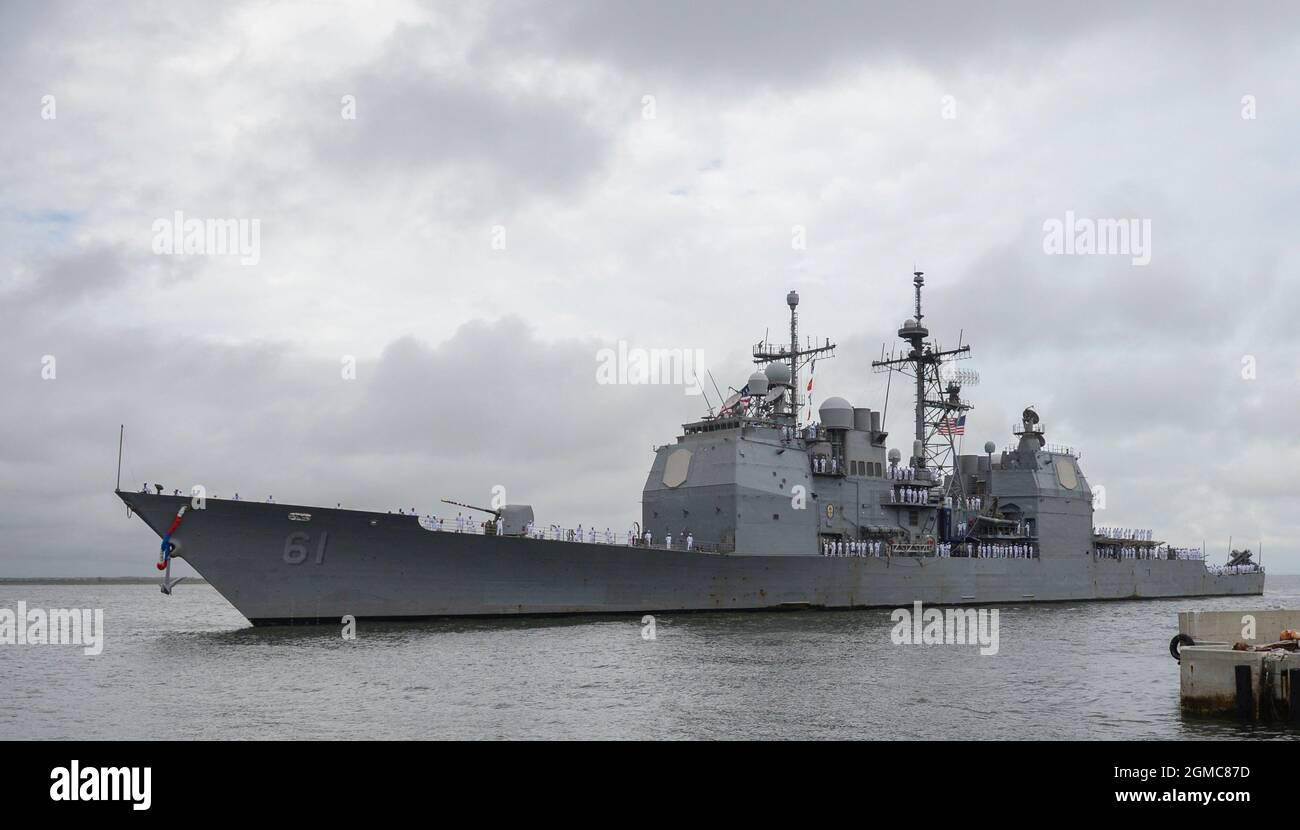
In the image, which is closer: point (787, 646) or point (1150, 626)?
point (787, 646)

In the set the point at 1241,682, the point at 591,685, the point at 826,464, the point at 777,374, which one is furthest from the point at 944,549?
the point at 1241,682

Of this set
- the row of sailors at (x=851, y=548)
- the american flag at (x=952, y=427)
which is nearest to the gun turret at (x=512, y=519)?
the row of sailors at (x=851, y=548)

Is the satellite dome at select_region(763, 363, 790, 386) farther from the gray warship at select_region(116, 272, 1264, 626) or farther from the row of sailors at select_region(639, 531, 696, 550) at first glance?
the row of sailors at select_region(639, 531, 696, 550)

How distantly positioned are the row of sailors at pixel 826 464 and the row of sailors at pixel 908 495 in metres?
3.07

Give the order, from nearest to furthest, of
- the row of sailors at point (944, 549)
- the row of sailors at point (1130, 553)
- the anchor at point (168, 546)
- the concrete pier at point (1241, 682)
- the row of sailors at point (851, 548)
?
1. the concrete pier at point (1241, 682)
2. the anchor at point (168, 546)
3. the row of sailors at point (851, 548)
4. the row of sailors at point (944, 549)
5. the row of sailors at point (1130, 553)

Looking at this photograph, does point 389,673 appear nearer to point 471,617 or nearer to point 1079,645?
point 471,617

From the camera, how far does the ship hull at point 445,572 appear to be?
81.1 feet

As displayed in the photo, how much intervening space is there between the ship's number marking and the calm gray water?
6.29 feet

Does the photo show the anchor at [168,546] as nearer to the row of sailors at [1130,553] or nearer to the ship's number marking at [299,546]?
the ship's number marking at [299,546]

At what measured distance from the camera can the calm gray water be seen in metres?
13.8

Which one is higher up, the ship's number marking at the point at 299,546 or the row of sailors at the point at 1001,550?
the ship's number marking at the point at 299,546
